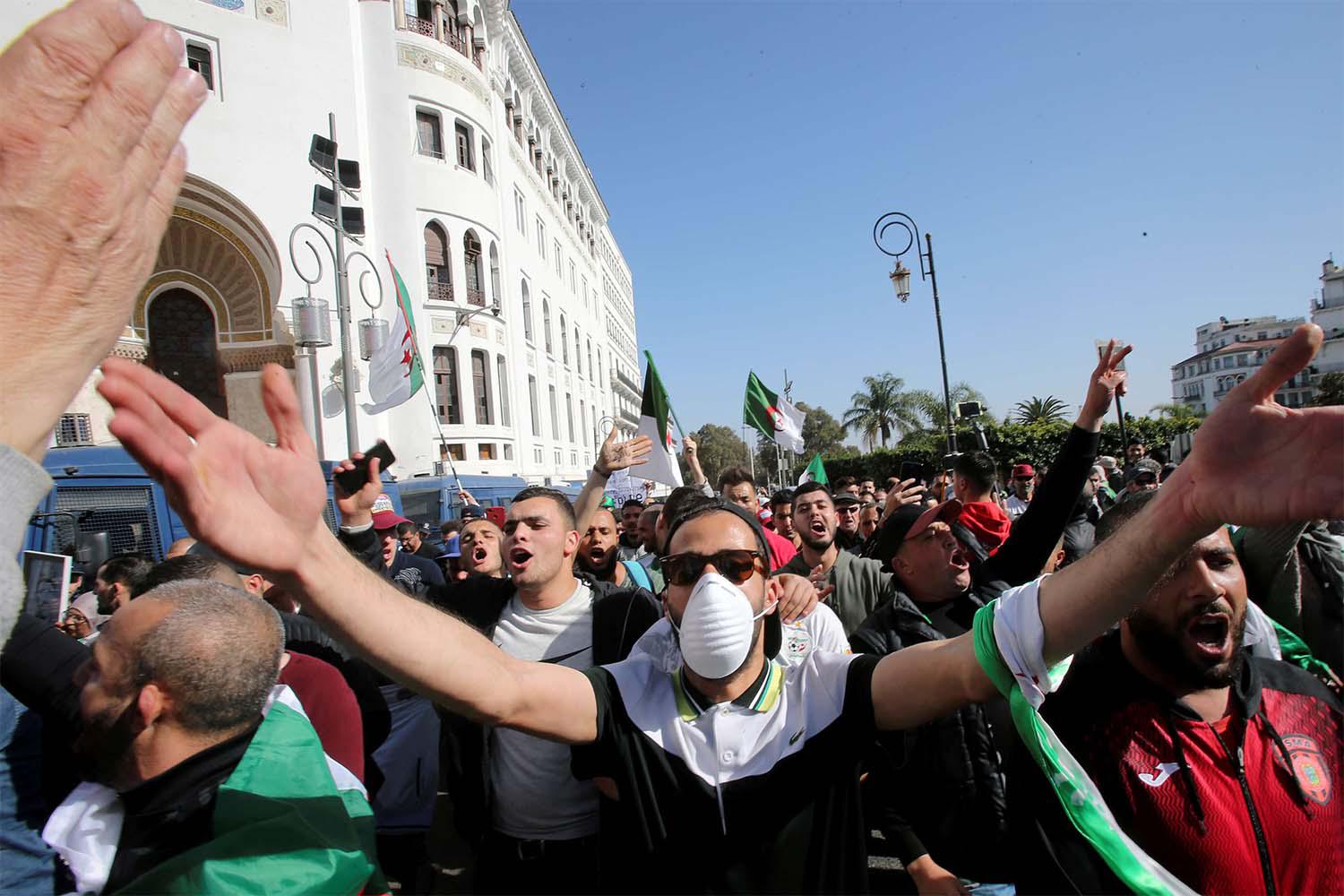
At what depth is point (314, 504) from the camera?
1.32 metres

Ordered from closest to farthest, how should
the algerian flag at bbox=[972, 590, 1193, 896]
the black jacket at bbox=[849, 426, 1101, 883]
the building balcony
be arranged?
the algerian flag at bbox=[972, 590, 1193, 896], the black jacket at bbox=[849, 426, 1101, 883], the building balcony

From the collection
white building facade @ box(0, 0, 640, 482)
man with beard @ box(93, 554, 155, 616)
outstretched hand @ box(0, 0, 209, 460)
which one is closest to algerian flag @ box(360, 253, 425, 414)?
white building facade @ box(0, 0, 640, 482)

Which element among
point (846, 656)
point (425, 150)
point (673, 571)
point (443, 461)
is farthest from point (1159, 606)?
point (425, 150)

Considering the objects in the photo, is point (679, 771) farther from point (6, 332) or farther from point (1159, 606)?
point (6, 332)

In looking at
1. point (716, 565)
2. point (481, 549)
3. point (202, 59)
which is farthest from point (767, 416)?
point (202, 59)

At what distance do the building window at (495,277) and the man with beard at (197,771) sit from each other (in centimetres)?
2523

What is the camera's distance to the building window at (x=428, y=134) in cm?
2338

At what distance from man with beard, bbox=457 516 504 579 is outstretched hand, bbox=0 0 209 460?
373 centimetres

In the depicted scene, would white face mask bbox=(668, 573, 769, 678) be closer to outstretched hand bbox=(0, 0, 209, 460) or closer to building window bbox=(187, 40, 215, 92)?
outstretched hand bbox=(0, 0, 209, 460)

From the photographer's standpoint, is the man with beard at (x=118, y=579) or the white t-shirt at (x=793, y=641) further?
the man with beard at (x=118, y=579)

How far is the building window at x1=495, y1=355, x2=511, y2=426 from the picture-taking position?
26.0 m

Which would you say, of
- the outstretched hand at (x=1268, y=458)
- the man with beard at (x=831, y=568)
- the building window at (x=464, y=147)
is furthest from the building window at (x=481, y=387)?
the outstretched hand at (x=1268, y=458)

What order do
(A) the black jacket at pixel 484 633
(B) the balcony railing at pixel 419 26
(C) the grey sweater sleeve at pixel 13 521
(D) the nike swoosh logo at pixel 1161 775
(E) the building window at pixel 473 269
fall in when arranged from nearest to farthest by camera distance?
(C) the grey sweater sleeve at pixel 13 521
(D) the nike swoosh logo at pixel 1161 775
(A) the black jacket at pixel 484 633
(B) the balcony railing at pixel 419 26
(E) the building window at pixel 473 269

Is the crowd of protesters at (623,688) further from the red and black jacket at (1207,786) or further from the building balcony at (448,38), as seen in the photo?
the building balcony at (448,38)
